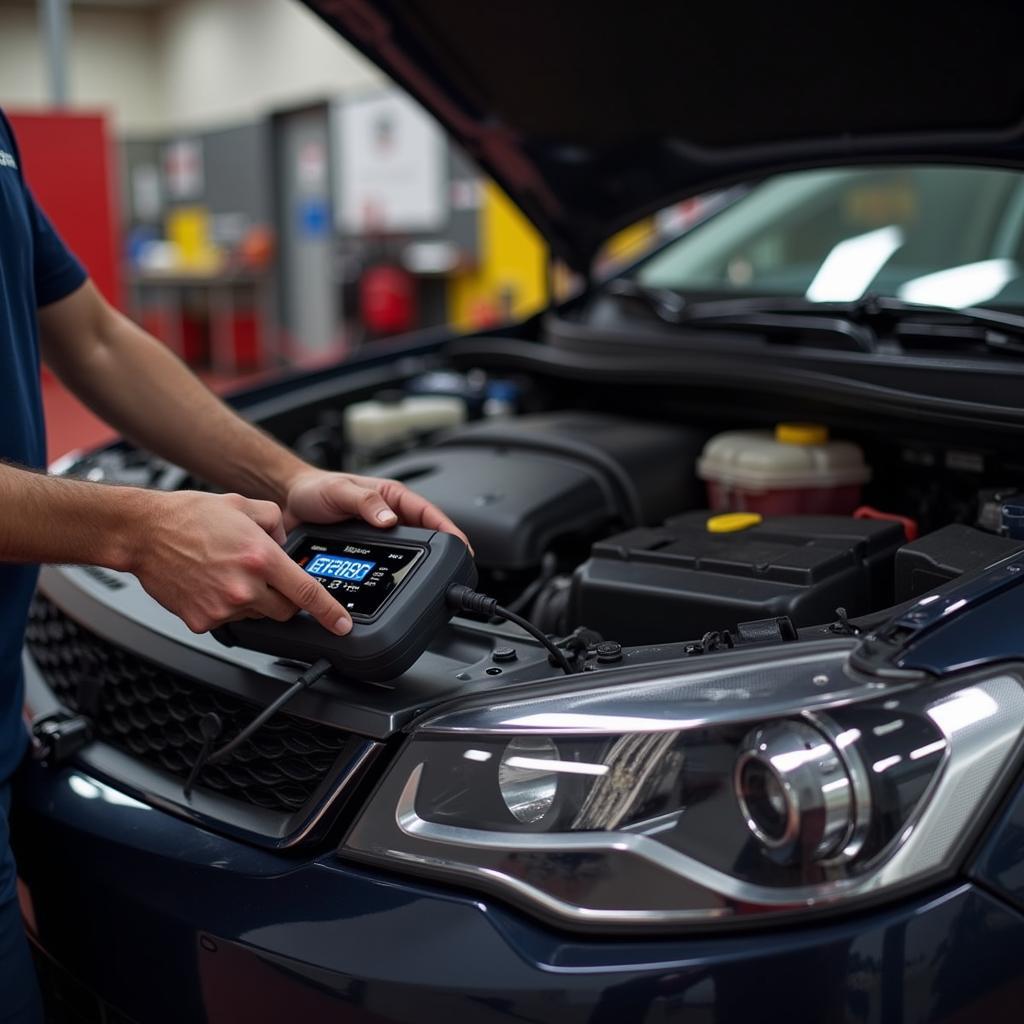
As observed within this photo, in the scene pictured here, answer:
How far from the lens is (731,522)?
1.32 m

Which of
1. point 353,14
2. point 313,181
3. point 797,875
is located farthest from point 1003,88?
point 313,181

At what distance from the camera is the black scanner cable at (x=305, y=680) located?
101 cm

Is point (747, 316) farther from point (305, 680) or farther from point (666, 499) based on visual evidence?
point (305, 680)

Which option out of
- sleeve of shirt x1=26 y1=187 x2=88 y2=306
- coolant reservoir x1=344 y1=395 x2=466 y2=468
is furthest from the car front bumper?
coolant reservoir x1=344 y1=395 x2=466 y2=468

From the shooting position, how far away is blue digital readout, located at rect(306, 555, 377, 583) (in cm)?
109

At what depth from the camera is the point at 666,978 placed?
801 mm

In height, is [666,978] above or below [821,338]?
below

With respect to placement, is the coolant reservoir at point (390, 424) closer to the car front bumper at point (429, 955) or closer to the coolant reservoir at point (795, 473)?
the coolant reservoir at point (795, 473)

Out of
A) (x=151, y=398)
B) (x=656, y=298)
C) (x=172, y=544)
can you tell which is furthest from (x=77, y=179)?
(x=172, y=544)

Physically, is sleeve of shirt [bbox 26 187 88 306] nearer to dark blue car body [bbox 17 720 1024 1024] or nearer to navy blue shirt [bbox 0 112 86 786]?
navy blue shirt [bbox 0 112 86 786]

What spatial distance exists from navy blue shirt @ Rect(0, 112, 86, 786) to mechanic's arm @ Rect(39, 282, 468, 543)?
0.10 metres

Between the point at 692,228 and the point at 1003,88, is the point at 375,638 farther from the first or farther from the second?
the point at 692,228

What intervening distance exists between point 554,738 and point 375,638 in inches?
7.2

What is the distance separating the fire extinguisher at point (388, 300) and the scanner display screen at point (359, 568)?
7924 millimetres
